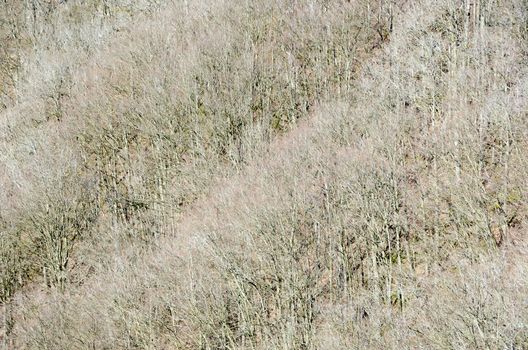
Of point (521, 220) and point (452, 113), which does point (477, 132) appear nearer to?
point (452, 113)

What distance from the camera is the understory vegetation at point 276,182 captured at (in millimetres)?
15969

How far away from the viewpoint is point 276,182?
1995 cm

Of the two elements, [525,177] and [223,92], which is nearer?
[525,177]

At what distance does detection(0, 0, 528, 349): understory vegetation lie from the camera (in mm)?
15969

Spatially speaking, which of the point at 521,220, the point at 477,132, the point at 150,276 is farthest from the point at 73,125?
the point at 521,220

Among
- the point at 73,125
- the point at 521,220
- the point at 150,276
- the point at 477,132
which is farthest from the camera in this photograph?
the point at 73,125

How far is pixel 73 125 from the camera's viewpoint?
28.5 m

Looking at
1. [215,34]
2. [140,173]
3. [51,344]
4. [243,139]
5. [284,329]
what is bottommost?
[51,344]

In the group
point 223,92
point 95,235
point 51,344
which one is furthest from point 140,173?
point 51,344

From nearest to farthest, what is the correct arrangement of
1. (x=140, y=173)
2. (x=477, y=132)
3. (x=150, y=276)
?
(x=477, y=132), (x=150, y=276), (x=140, y=173)

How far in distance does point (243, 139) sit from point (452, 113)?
30.1 ft

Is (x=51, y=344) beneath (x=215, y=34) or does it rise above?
beneath

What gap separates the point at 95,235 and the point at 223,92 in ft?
29.4

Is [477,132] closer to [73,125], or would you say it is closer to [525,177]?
[525,177]
